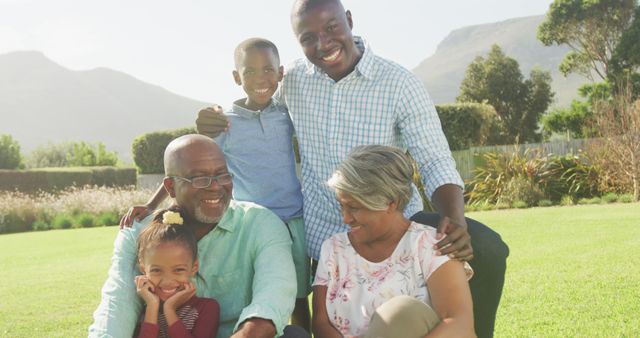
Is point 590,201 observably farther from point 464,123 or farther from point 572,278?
point 572,278

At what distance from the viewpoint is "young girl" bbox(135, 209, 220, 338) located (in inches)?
113

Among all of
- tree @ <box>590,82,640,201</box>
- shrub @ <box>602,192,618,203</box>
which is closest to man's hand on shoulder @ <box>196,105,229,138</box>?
shrub @ <box>602,192,618,203</box>

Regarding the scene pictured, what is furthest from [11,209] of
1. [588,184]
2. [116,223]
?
[588,184]

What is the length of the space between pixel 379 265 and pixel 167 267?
85 centimetres

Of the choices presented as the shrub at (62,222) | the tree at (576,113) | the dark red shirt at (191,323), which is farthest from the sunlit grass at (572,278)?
the tree at (576,113)

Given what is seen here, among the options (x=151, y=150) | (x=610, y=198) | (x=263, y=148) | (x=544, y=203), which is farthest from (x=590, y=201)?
(x=151, y=150)

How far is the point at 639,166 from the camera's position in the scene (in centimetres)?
1568

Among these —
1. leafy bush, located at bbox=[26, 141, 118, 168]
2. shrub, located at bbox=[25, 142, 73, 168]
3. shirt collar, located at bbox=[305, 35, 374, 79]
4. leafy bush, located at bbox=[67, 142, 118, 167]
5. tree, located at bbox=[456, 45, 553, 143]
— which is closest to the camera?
shirt collar, located at bbox=[305, 35, 374, 79]

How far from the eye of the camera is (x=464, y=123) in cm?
2145

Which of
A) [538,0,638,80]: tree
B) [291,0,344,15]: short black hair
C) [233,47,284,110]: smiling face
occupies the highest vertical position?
[538,0,638,80]: tree

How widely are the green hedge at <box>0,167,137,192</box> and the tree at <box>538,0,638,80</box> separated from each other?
19189 mm

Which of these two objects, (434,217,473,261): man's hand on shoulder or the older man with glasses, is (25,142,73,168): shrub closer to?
the older man with glasses

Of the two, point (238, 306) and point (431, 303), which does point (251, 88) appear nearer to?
point (238, 306)

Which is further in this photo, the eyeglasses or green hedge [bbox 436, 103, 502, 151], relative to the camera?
green hedge [bbox 436, 103, 502, 151]
